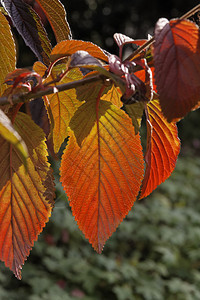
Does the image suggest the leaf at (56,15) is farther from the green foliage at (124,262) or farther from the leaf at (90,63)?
the green foliage at (124,262)

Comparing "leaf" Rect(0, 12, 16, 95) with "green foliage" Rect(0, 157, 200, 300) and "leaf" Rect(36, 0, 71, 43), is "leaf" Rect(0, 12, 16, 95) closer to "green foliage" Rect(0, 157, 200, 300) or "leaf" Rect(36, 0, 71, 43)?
"leaf" Rect(36, 0, 71, 43)

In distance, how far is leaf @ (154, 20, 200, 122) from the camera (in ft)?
0.79

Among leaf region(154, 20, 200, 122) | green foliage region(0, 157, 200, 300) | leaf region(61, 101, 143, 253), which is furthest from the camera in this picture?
green foliage region(0, 157, 200, 300)

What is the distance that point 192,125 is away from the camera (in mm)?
5613

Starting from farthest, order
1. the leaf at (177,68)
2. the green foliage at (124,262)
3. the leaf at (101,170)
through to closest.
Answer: the green foliage at (124,262) < the leaf at (101,170) < the leaf at (177,68)

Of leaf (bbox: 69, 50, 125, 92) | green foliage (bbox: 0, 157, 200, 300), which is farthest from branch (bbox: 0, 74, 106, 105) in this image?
green foliage (bbox: 0, 157, 200, 300)

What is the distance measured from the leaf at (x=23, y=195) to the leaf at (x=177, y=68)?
0.13 m

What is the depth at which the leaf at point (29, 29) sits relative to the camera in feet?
1.24

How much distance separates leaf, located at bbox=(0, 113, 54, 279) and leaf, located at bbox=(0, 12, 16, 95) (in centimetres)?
4

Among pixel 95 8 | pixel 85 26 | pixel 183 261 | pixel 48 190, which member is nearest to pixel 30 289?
pixel 183 261

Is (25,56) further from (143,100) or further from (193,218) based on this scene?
(143,100)

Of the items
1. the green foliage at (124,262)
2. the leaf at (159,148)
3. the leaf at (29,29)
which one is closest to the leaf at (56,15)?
the leaf at (29,29)

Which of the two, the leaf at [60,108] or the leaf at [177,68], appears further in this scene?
the leaf at [60,108]

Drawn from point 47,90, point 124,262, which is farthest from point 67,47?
point 124,262
